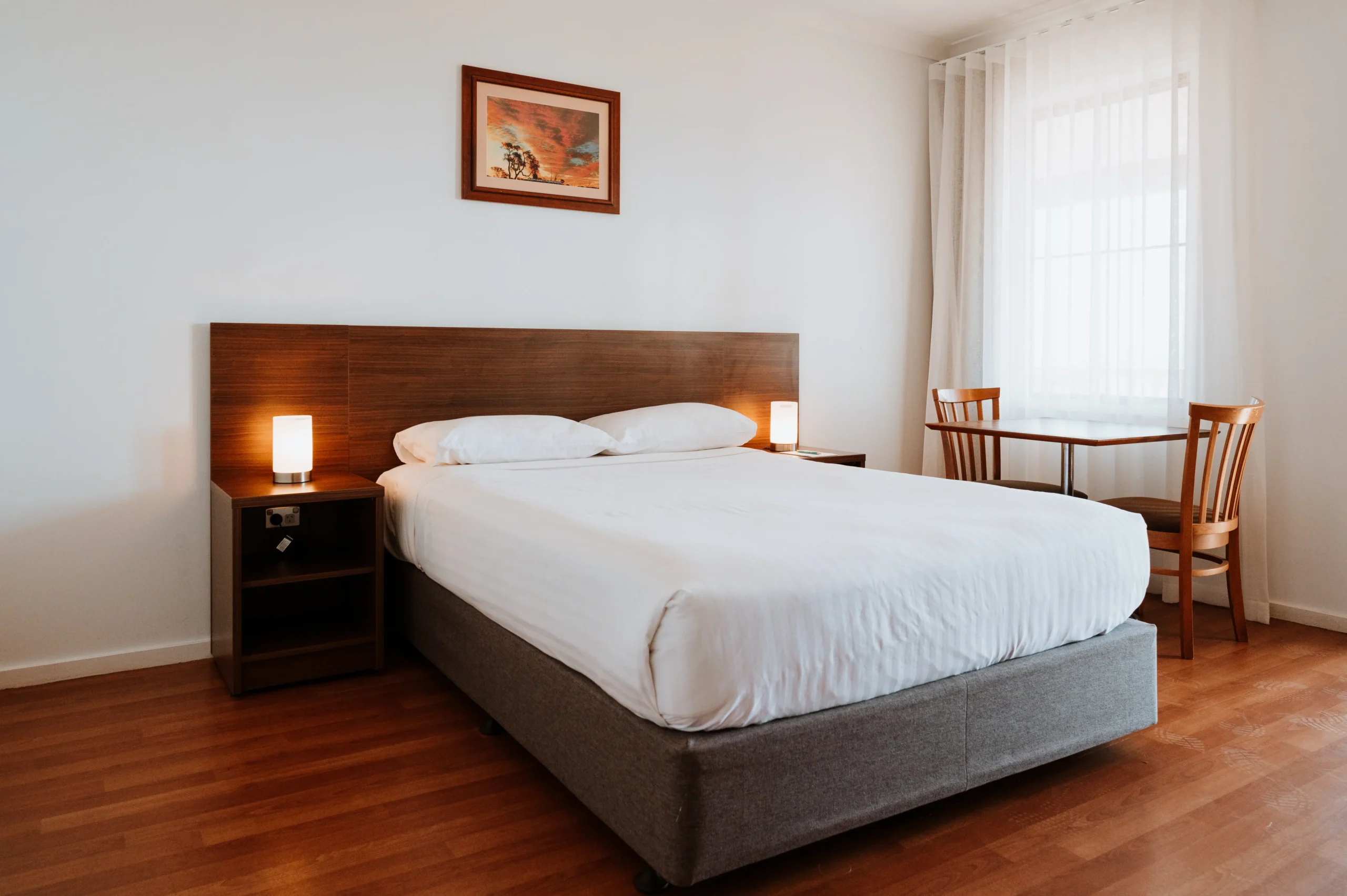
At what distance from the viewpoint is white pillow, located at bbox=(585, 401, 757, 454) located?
356 centimetres

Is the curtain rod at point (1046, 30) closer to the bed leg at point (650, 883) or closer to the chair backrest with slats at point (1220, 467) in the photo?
the chair backrest with slats at point (1220, 467)

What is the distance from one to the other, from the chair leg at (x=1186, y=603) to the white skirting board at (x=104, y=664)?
10.7 feet

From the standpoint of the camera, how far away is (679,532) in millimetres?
2086

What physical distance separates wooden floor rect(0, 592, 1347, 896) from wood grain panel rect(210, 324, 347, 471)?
830mm

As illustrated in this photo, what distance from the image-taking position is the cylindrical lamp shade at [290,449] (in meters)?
3.00

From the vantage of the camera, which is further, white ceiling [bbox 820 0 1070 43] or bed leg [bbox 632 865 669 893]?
white ceiling [bbox 820 0 1070 43]

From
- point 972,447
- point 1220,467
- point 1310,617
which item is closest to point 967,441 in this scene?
point 972,447

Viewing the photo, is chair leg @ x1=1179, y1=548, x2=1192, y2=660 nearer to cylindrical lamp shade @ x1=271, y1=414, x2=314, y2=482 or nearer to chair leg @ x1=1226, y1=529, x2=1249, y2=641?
chair leg @ x1=1226, y1=529, x2=1249, y2=641

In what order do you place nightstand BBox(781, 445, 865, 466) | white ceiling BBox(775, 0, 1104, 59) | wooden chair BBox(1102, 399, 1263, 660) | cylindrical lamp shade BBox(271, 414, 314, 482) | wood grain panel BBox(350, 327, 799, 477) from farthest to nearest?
white ceiling BBox(775, 0, 1104, 59)
nightstand BBox(781, 445, 865, 466)
wood grain panel BBox(350, 327, 799, 477)
wooden chair BBox(1102, 399, 1263, 660)
cylindrical lamp shade BBox(271, 414, 314, 482)

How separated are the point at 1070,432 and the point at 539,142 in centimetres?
230

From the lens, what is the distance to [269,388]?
3145 millimetres

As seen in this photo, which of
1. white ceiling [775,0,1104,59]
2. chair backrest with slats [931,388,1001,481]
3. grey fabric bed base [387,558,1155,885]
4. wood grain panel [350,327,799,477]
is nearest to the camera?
grey fabric bed base [387,558,1155,885]

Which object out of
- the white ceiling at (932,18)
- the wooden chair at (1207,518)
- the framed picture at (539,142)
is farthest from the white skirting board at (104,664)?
the white ceiling at (932,18)

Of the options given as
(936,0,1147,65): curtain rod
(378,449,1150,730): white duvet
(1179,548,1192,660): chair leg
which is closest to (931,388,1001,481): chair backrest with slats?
(1179,548,1192,660): chair leg
